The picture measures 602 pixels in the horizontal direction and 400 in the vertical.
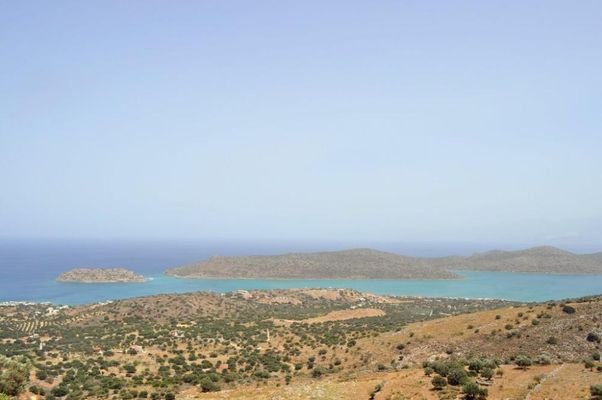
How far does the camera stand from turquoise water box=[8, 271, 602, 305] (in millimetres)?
138750

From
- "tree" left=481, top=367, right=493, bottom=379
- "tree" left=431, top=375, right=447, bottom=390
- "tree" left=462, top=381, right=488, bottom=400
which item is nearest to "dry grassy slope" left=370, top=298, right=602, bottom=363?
"tree" left=481, top=367, right=493, bottom=379

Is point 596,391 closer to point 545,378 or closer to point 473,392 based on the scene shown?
point 545,378

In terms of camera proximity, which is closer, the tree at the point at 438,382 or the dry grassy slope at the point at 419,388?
the dry grassy slope at the point at 419,388

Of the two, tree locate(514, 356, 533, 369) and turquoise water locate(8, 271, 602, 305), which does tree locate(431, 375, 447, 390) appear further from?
turquoise water locate(8, 271, 602, 305)

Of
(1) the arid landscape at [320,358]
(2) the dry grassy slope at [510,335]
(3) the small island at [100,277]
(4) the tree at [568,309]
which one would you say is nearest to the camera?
(1) the arid landscape at [320,358]

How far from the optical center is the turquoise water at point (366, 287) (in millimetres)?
138750

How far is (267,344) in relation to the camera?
46188 millimetres

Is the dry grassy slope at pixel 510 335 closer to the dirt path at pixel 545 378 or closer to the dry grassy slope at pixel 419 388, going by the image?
the dirt path at pixel 545 378

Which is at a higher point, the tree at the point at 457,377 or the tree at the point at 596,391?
the tree at the point at 596,391

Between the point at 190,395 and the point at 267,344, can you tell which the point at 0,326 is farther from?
the point at 190,395

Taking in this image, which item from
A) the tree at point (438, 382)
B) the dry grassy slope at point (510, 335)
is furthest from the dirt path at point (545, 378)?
the dry grassy slope at point (510, 335)

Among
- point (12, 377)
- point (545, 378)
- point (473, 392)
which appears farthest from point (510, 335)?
point (12, 377)

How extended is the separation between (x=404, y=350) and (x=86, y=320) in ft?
159

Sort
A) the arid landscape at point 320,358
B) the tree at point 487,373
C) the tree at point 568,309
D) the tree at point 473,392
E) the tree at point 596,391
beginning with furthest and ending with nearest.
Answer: the tree at point 568,309
the tree at point 487,373
the arid landscape at point 320,358
the tree at point 473,392
the tree at point 596,391
